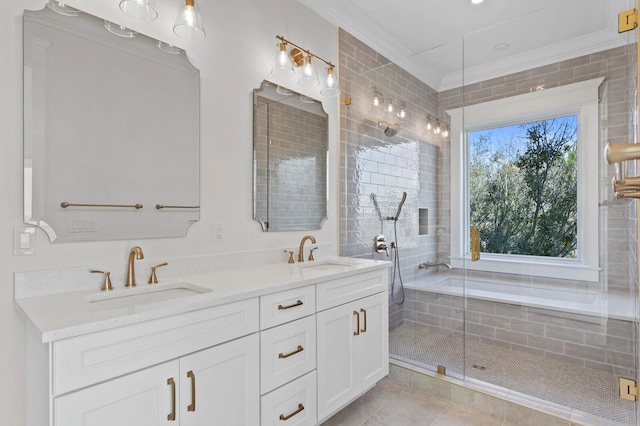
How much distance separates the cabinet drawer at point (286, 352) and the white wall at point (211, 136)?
65 cm

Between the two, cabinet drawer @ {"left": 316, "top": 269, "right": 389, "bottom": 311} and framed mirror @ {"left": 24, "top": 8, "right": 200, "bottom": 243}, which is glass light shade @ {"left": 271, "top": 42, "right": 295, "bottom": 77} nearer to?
framed mirror @ {"left": 24, "top": 8, "right": 200, "bottom": 243}

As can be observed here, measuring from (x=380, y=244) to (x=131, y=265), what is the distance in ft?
7.01

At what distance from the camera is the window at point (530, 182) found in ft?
8.79

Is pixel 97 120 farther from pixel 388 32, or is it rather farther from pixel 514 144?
pixel 514 144

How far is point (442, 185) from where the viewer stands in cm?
324

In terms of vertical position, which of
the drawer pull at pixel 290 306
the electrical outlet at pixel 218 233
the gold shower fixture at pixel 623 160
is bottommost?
the drawer pull at pixel 290 306

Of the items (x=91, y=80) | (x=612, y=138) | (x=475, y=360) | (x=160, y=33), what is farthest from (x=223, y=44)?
(x=475, y=360)

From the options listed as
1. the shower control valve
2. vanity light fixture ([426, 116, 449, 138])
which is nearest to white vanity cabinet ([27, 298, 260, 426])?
the shower control valve

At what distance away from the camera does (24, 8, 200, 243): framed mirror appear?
1410mm

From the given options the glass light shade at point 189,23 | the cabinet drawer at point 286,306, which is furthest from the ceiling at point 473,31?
the cabinet drawer at point 286,306

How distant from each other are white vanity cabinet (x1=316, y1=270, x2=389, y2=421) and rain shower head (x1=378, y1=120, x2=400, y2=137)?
4.81 ft

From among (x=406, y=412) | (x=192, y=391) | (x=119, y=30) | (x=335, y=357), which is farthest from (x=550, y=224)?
(x=119, y=30)

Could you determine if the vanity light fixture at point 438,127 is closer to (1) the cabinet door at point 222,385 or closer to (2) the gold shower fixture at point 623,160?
(1) the cabinet door at point 222,385

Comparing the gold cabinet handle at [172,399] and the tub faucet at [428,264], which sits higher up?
the tub faucet at [428,264]
